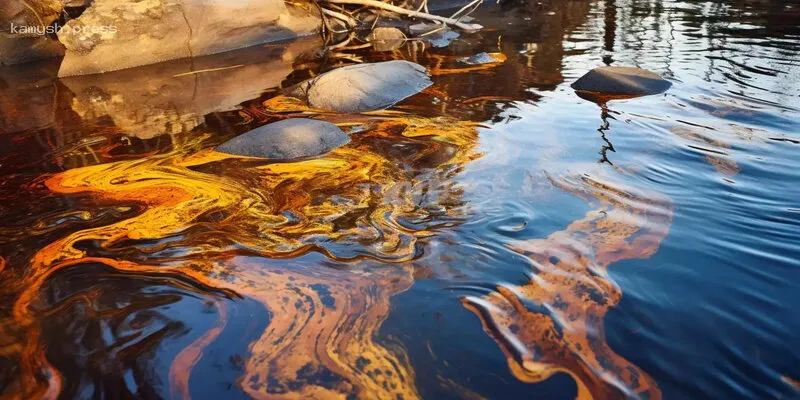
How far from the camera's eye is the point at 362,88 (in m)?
4.81

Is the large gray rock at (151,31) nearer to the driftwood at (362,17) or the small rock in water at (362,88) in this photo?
the driftwood at (362,17)

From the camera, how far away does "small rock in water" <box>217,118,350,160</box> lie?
358cm

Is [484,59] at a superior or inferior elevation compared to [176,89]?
inferior

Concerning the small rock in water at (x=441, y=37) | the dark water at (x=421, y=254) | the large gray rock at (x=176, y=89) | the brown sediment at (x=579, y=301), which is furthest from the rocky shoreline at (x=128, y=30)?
the brown sediment at (x=579, y=301)

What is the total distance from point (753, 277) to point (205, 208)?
239 cm

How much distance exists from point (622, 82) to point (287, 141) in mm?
2916

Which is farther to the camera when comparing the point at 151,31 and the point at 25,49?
the point at 25,49

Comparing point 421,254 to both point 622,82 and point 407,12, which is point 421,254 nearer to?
point 622,82

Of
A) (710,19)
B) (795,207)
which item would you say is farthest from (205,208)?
(710,19)

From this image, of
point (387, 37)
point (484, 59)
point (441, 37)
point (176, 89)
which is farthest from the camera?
point (387, 37)

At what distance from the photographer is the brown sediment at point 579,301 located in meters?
1.68

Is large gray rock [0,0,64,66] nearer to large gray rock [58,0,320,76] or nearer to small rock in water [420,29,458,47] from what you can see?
large gray rock [58,0,320,76]

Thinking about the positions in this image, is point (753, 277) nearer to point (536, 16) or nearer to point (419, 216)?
point (419, 216)

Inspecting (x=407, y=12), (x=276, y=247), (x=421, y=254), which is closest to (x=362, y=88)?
(x=276, y=247)
